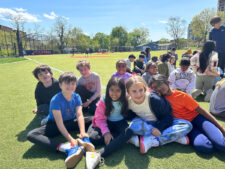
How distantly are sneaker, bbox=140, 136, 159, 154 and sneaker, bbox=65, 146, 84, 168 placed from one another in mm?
889

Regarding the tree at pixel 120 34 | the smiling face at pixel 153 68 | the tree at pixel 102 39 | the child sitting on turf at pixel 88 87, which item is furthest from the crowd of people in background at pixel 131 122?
the tree at pixel 120 34

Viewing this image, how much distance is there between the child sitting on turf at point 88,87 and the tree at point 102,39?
8510 centimetres

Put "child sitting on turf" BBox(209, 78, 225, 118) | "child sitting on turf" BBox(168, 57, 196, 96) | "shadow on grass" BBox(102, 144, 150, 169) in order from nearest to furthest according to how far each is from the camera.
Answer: "shadow on grass" BBox(102, 144, 150, 169) < "child sitting on turf" BBox(209, 78, 225, 118) < "child sitting on turf" BBox(168, 57, 196, 96)

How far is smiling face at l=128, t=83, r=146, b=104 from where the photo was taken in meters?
2.44

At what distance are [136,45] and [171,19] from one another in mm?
31769

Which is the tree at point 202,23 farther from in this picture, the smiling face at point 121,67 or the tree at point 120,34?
the smiling face at point 121,67

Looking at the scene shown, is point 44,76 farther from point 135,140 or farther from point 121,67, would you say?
point 135,140

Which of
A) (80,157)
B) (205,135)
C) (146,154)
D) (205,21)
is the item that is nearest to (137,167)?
(146,154)

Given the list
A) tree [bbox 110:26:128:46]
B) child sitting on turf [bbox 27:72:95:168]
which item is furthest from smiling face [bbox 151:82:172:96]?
tree [bbox 110:26:128:46]

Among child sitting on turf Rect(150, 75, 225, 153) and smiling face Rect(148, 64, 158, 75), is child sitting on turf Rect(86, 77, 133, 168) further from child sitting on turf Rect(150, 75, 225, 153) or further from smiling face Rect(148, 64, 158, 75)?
smiling face Rect(148, 64, 158, 75)

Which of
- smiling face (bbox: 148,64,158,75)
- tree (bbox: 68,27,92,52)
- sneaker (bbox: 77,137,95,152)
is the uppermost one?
tree (bbox: 68,27,92,52)

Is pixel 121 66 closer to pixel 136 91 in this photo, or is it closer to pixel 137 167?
pixel 136 91

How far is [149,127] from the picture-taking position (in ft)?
8.05

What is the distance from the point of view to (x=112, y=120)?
2.79 metres
